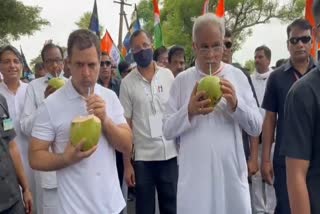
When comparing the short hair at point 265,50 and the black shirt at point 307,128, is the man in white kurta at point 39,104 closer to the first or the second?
the black shirt at point 307,128

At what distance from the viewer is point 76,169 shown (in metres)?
3.28

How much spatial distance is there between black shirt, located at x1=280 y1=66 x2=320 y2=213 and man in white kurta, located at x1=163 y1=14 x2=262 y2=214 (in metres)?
1.25

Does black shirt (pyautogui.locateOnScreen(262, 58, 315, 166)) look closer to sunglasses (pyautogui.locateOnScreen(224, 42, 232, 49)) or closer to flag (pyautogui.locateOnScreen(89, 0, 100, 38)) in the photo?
sunglasses (pyautogui.locateOnScreen(224, 42, 232, 49))

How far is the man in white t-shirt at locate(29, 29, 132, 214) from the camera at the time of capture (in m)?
3.27

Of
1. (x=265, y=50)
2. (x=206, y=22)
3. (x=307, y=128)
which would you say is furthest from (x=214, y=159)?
(x=265, y=50)

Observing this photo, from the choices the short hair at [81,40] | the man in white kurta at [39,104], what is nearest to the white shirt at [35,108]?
the man in white kurta at [39,104]

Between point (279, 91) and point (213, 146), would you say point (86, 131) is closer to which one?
point (213, 146)

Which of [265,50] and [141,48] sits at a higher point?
[141,48]

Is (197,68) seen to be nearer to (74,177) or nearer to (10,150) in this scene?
(74,177)

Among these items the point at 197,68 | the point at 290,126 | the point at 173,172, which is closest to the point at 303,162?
the point at 290,126

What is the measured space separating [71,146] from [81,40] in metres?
0.65

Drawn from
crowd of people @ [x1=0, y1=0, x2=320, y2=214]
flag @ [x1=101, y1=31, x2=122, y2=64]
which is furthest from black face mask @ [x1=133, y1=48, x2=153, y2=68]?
flag @ [x1=101, y1=31, x2=122, y2=64]

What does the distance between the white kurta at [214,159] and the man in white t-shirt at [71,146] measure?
633 mm

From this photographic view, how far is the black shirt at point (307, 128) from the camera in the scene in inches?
96.3
